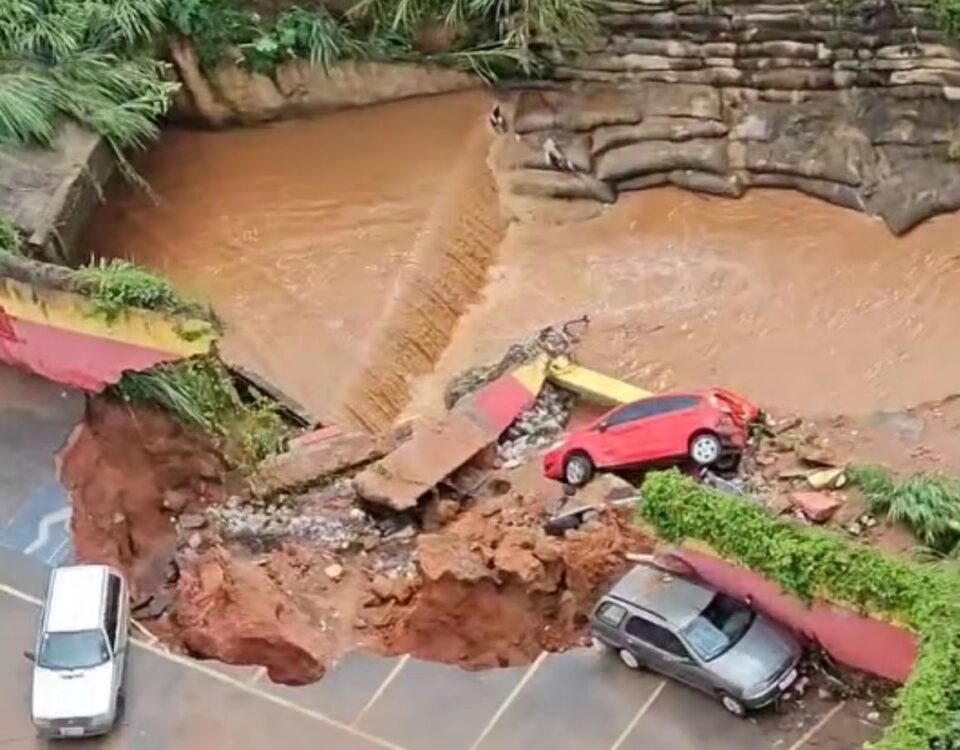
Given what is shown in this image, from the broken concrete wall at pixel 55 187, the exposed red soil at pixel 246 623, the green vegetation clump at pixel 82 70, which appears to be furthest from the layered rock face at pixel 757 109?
the exposed red soil at pixel 246 623

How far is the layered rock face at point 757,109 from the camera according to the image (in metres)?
16.8

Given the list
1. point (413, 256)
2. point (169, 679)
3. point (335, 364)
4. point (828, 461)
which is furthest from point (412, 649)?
point (413, 256)

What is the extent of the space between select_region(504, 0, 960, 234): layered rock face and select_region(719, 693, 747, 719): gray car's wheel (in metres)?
7.11

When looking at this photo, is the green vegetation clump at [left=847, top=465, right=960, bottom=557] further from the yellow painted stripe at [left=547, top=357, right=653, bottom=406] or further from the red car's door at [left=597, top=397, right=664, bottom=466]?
the yellow painted stripe at [left=547, top=357, right=653, bottom=406]

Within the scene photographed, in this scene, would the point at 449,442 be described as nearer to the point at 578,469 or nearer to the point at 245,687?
the point at 578,469

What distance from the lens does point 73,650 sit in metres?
11.5

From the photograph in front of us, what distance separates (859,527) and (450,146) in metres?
7.29

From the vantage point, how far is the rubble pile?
49.0 feet

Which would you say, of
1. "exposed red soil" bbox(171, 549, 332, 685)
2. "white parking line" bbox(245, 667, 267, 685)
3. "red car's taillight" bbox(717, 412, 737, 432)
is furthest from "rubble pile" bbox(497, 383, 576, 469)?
"white parking line" bbox(245, 667, 267, 685)

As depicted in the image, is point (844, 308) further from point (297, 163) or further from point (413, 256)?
point (297, 163)

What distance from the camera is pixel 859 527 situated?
41.5ft

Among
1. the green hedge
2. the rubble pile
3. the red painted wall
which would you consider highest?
the green hedge

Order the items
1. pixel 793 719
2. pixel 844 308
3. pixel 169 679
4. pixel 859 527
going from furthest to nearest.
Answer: pixel 844 308
pixel 859 527
pixel 169 679
pixel 793 719

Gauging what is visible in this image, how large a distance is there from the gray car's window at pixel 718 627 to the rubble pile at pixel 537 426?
393cm
